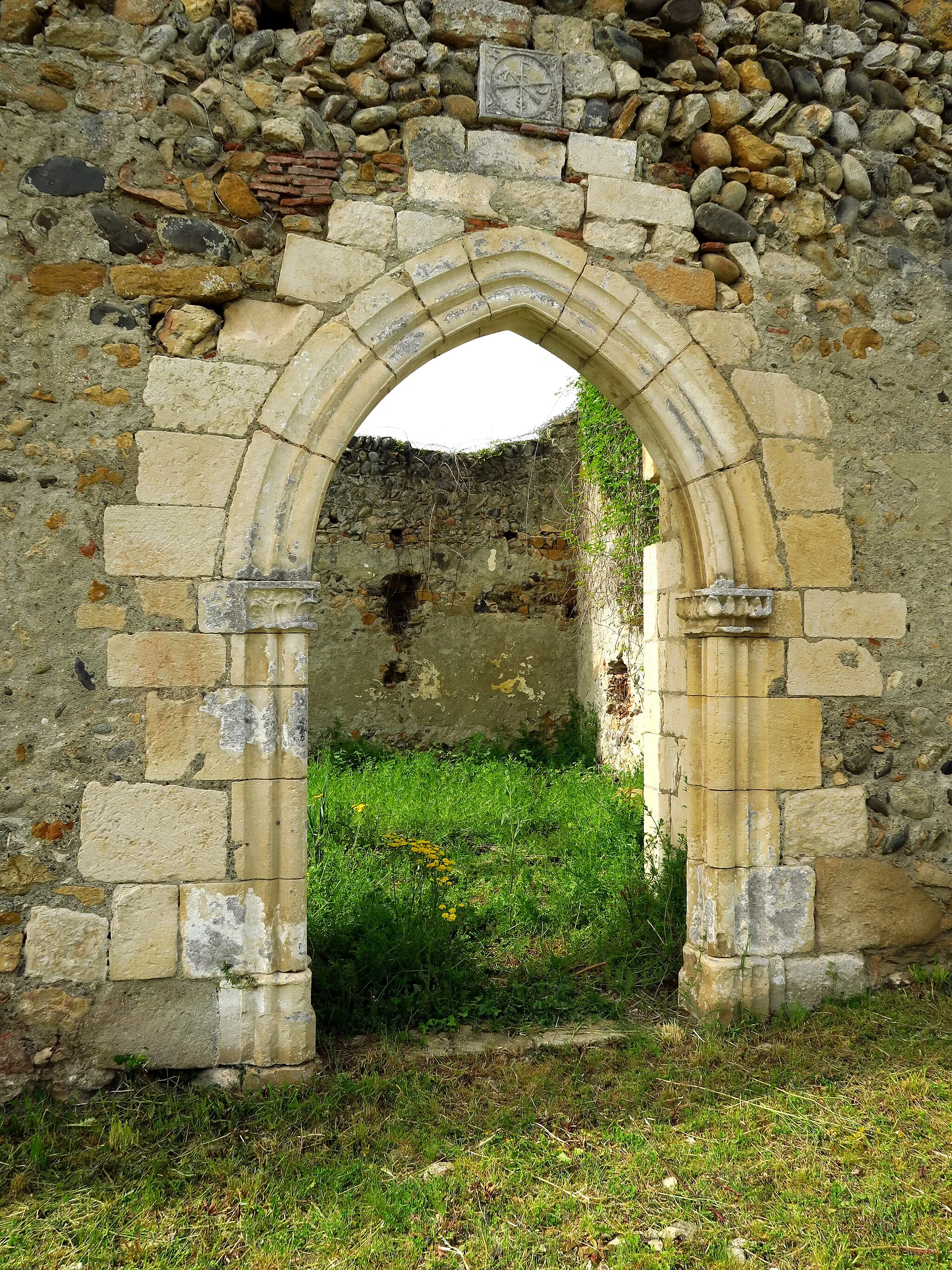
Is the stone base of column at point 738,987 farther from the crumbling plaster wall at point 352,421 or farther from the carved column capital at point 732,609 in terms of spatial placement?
the carved column capital at point 732,609

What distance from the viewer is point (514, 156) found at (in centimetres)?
333

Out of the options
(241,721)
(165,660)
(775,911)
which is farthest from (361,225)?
(775,911)

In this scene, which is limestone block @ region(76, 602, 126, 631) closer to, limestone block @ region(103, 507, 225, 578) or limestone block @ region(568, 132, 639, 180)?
limestone block @ region(103, 507, 225, 578)

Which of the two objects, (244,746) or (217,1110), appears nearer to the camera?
(217,1110)

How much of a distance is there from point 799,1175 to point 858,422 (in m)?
2.77

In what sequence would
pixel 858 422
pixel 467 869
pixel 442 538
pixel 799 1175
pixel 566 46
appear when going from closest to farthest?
pixel 799 1175 < pixel 566 46 < pixel 858 422 < pixel 467 869 < pixel 442 538

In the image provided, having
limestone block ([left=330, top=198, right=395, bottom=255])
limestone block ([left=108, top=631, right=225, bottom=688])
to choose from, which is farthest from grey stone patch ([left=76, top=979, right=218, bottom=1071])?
limestone block ([left=330, top=198, right=395, bottom=255])

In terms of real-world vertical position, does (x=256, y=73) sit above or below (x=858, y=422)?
above

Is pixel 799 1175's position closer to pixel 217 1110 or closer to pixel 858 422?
pixel 217 1110

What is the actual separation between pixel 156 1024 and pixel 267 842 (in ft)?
2.24

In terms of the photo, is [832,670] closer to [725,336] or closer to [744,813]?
[744,813]

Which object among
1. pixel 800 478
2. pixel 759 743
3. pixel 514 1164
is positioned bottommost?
pixel 514 1164

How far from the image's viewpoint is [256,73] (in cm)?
312

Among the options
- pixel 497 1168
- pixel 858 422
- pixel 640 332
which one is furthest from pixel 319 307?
pixel 497 1168
